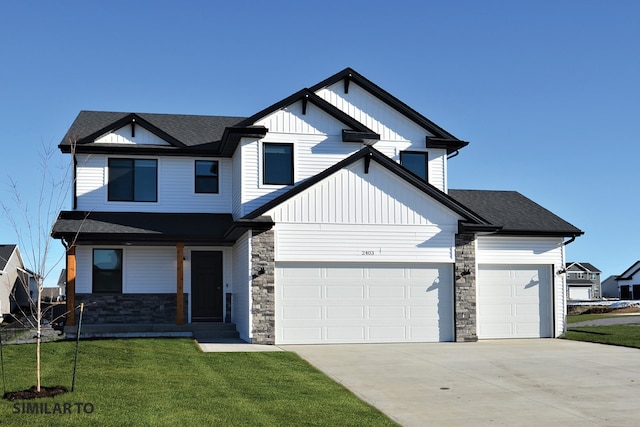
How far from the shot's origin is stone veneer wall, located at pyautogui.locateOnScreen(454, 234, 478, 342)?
67.4ft

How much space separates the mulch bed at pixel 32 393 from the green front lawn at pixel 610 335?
1516cm

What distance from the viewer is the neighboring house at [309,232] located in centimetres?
1969

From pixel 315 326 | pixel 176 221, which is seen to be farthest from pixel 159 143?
pixel 315 326

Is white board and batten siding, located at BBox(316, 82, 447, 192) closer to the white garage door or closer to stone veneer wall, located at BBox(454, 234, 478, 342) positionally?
stone veneer wall, located at BBox(454, 234, 478, 342)

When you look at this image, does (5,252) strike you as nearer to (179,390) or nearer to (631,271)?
(179,390)

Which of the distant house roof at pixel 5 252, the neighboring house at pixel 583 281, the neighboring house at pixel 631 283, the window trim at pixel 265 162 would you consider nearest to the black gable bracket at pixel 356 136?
the window trim at pixel 265 162

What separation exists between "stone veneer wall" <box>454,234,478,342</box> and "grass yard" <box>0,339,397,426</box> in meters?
6.30

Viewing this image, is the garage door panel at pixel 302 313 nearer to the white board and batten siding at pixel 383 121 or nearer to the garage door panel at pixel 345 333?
the garage door panel at pixel 345 333

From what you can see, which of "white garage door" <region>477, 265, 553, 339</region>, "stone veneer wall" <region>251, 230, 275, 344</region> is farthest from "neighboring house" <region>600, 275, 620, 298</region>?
"stone veneer wall" <region>251, 230, 275, 344</region>

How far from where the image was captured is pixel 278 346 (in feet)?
61.5

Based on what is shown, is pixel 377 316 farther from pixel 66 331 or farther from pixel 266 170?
pixel 66 331

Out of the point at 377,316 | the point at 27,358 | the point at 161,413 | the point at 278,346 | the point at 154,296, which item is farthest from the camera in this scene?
the point at 154,296

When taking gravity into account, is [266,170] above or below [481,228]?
above

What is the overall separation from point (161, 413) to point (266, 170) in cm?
1223
